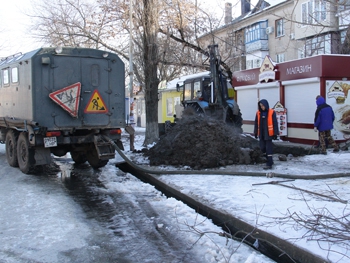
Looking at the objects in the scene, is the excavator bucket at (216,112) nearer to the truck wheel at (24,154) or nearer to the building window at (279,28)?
the truck wheel at (24,154)

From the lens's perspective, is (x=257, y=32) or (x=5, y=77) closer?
(x=5, y=77)

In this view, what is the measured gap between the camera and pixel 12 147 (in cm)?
1105

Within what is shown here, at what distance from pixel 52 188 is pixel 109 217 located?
274 cm

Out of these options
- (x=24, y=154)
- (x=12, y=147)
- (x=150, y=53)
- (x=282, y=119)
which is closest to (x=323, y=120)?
(x=282, y=119)

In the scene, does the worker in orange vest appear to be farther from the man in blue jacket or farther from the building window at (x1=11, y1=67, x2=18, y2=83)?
the building window at (x1=11, y1=67, x2=18, y2=83)

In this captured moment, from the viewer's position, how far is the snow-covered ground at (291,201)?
455 cm

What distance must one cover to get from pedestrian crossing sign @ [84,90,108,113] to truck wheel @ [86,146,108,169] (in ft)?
4.27

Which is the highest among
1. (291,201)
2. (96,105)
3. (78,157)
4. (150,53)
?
(150,53)

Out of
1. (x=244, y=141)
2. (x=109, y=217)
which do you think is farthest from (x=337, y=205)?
(x=244, y=141)

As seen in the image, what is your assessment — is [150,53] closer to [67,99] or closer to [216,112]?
[216,112]

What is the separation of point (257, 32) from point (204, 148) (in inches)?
1036

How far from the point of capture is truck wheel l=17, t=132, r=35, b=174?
31.8 feet

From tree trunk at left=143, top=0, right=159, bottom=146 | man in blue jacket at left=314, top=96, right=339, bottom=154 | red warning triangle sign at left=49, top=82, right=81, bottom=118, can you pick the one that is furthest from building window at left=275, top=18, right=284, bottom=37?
red warning triangle sign at left=49, top=82, right=81, bottom=118

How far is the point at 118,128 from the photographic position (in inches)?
404
